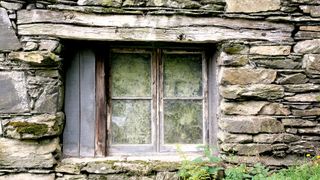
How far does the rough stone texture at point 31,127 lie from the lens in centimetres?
319

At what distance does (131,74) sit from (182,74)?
1.61ft

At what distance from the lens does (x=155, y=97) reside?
3.62m

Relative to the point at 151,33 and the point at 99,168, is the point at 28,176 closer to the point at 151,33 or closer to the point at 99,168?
the point at 99,168

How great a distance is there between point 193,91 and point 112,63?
0.82m

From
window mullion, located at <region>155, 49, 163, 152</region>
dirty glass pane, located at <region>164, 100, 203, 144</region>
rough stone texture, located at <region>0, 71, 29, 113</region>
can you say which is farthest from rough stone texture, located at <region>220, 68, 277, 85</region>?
rough stone texture, located at <region>0, 71, 29, 113</region>

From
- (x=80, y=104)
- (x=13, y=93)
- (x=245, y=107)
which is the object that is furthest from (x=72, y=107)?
(x=245, y=107)

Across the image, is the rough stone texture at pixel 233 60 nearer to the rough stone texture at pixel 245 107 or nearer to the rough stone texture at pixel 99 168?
the rough stone texture at pixel 245 107

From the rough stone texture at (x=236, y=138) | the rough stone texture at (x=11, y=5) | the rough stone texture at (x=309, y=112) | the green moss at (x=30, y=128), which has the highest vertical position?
the rough stone texture at (x=11, y=5)

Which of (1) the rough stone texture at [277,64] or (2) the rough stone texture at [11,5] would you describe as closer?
(2) the rough stone texture at [11,5]

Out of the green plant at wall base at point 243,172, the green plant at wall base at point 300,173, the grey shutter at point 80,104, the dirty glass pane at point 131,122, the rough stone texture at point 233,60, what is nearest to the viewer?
the green plant at wall base at point 300,173

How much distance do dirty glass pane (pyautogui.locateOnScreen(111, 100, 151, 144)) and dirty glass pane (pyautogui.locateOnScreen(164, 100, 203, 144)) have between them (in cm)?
18

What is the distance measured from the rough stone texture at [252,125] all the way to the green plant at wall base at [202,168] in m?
0.29

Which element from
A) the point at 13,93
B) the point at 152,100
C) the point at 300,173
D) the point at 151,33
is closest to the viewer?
the point at 300,173

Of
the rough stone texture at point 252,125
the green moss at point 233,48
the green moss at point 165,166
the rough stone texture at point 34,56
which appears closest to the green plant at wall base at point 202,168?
the green moss at point 165,166
